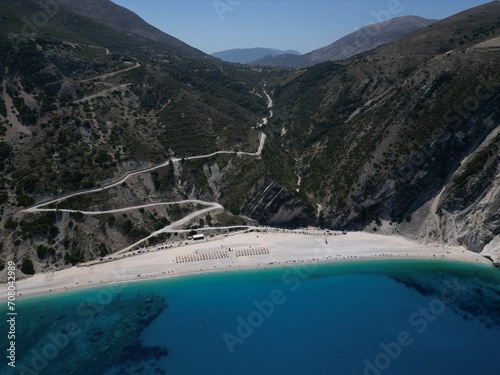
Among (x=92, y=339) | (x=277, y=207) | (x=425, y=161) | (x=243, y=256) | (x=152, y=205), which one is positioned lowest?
(x=92, y=339)

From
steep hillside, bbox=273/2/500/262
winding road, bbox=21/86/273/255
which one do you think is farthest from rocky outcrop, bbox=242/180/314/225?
winding road, bbox=21/86/273/255

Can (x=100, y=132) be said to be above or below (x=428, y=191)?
above

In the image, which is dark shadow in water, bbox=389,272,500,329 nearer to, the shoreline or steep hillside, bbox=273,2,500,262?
the shoreline

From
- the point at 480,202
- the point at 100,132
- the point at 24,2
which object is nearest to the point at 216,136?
the point at 100,132

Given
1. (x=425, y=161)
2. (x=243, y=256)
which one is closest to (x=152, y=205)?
(x=243, y=256)

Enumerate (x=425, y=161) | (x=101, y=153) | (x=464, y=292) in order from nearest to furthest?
(x=464, y=292)
(x=425, y=161)
(x=101, y=153)

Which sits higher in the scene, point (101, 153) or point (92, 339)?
point (101, 153)

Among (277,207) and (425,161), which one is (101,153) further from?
(425,161)

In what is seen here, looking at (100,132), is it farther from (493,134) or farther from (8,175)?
(493,134)
